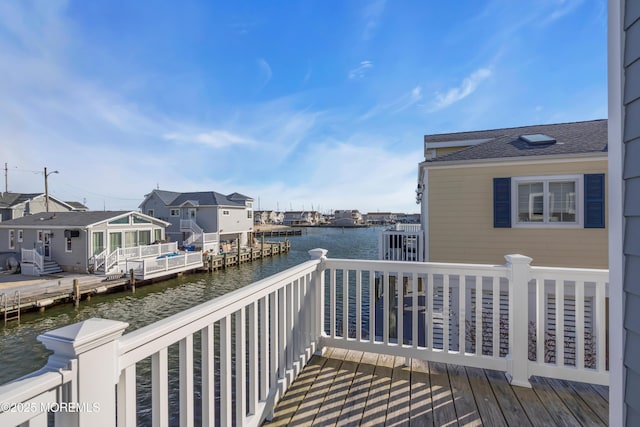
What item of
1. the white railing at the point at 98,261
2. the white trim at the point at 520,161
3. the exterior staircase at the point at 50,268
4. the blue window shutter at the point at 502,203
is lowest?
the exterior staircase at the point at 50,268

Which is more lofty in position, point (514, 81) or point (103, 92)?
point (103, 92)

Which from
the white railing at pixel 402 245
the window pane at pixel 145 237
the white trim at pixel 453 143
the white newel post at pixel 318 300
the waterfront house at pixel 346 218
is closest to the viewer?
the white newel post at pixel 318 300

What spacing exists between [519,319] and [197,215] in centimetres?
2231

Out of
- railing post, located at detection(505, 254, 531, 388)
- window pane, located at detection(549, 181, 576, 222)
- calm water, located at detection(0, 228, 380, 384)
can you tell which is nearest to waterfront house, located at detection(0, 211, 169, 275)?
calm water, located at detection(0, 228, 380, 384)

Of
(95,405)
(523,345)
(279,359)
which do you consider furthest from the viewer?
(523,345)

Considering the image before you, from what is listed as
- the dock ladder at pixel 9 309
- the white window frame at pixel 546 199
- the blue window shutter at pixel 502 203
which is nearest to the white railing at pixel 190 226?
the dock ladder at pixel 9 309

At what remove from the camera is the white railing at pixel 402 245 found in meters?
7.00

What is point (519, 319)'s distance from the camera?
2189 millimetres

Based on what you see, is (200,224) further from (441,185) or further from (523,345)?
(523,345)

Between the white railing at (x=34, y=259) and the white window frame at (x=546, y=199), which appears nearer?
the white window frame at (x=546, y=199)

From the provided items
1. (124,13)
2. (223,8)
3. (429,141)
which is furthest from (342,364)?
(429,141)

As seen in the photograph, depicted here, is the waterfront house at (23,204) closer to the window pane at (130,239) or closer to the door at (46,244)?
the door at (46,244)

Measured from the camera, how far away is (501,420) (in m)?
1.81

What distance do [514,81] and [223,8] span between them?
615cm
